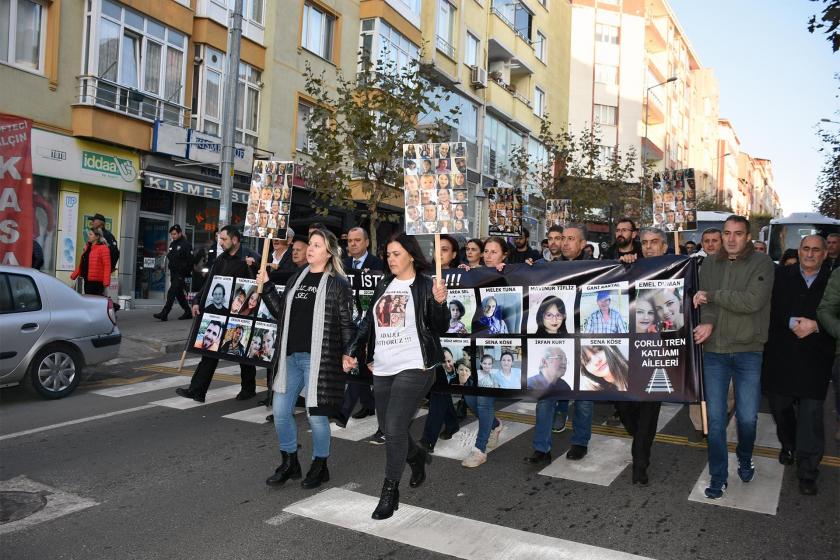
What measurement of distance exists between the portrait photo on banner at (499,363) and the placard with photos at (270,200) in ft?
10.3

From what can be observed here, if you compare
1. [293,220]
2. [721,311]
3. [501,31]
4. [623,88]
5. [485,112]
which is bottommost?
[721,311]

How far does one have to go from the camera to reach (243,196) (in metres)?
20.4

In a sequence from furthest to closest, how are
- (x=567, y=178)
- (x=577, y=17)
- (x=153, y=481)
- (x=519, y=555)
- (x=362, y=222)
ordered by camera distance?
(x=577, y=17) → (x=567, y=178) → (x=362, y=222) → (x=153, y=481) → (x=519, y=555)

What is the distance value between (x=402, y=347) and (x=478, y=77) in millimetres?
26923

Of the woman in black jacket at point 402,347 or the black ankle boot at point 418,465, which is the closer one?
the woman in black jacket at point 402,347

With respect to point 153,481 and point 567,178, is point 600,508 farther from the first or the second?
point 567,178

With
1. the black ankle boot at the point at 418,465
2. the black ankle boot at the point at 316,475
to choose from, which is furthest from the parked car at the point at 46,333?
the black ankle boot at the point at 418,465

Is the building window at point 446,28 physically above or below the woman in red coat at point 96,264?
above

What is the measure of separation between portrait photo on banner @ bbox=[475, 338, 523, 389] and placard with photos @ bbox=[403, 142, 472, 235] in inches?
43.3

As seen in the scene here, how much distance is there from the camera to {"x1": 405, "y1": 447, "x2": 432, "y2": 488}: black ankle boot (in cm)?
518

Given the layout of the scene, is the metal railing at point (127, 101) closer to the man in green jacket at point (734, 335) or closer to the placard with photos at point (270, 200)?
the placard with photos at point (270, 200)

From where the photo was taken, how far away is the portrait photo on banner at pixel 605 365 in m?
5.64

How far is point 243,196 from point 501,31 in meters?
17.9

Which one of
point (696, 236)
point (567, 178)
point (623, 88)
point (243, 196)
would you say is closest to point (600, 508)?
point (243, 196)
